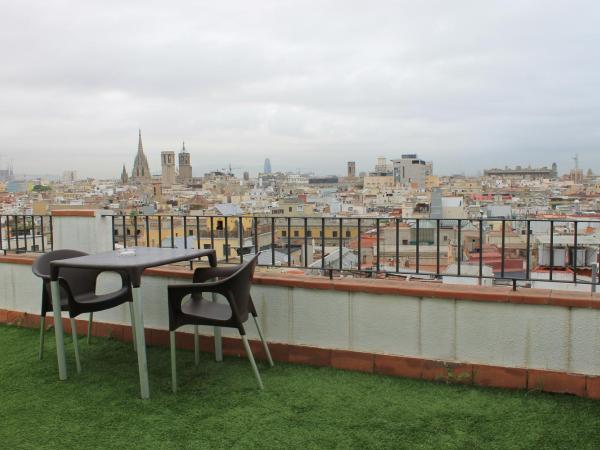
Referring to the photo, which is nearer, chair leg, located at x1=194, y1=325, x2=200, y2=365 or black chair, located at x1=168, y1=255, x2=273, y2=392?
black chair, located at x1=168, y1=255, x2=273, y2=392

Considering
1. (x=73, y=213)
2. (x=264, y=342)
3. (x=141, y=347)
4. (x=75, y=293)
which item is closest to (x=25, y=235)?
(x=73, y=213)

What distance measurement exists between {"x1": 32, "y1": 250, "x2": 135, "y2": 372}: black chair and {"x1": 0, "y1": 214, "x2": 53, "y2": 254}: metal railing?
1391 mm

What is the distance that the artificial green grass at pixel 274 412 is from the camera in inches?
114

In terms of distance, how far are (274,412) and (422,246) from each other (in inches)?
85.5

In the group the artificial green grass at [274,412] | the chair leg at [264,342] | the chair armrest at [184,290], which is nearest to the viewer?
the artificial green grass at [274,412]

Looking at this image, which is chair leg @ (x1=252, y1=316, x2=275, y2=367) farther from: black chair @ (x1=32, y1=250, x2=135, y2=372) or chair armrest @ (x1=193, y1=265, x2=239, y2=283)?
black chair @ (x1=32, y1=250, x2=135, y2=372)

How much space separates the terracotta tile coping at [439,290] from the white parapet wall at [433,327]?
3cm

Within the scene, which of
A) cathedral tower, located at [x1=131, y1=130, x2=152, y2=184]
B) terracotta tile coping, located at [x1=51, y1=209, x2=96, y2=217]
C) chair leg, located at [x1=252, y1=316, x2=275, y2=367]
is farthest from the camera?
cathedral tower, located at [x1=131, y1=130, x2=152, y2=184]

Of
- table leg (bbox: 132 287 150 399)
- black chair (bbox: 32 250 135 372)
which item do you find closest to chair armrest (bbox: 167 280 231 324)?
table leg (bbox: 132 287 150 399)

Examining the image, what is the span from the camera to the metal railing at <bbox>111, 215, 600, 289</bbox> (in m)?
3.95

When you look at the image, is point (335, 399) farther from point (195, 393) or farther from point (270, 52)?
point (270, 52)

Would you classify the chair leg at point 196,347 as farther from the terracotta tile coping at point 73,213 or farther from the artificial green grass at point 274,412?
the terracotta tile coping at point 73,213

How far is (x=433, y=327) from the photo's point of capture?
378 centimetres

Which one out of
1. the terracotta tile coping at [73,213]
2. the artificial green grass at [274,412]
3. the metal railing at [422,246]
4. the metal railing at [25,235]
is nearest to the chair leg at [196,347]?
the artificial green grass at [274,412]
